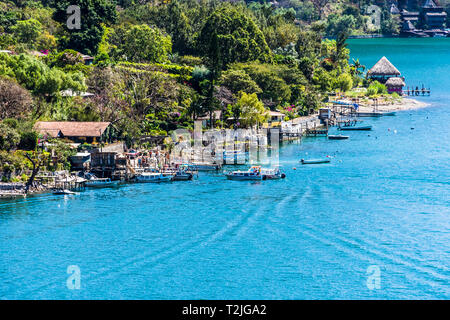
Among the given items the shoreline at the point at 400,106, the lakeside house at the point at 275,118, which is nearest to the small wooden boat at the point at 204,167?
the lakeside house at the point at 275,118

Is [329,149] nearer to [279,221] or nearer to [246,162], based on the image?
[246,162]

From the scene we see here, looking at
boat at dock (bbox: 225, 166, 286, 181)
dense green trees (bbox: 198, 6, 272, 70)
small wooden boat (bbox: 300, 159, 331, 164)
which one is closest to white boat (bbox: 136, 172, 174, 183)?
boat at dock (bbox: 225, 166, 286, 181)

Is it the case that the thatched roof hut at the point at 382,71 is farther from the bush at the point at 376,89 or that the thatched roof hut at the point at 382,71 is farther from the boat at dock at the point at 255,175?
the boat at dock at the point at 255,175

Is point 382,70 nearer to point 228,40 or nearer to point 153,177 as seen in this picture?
point 228,40

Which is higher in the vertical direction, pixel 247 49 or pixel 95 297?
pixel 247 49

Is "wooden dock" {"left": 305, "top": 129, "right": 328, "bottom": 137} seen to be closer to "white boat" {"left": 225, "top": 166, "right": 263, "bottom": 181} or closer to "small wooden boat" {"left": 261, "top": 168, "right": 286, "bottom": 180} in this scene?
"small wooden boat" {"left": 261, "top": 168, "right": 286, "bottom": 180}

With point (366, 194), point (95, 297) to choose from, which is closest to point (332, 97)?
point (366, 194)

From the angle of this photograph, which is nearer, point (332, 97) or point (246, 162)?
point (246, 162)
